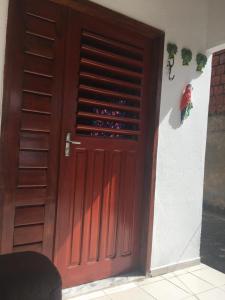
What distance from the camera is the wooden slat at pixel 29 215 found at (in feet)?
6.59

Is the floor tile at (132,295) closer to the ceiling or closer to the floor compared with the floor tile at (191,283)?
closer to the floor

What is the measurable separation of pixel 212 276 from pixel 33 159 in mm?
1931

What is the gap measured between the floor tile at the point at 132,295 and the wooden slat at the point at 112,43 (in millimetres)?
1934

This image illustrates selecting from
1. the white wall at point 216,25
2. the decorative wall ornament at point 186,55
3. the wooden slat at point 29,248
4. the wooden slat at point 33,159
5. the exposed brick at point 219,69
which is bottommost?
Result: the wooden slat at point 29,248

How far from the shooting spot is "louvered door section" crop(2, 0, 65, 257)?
1963 mm

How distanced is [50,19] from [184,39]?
4.25 feet

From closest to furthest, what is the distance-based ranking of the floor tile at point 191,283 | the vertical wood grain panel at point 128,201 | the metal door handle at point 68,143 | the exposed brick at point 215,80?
the metal door handle at point 68,143
the floor tile at point 191,283
the vertical wood grain panel at point 128,201
the exposed brick at point 215,80

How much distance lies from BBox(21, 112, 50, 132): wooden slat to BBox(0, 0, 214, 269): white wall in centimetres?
105

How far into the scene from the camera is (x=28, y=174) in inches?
80.0

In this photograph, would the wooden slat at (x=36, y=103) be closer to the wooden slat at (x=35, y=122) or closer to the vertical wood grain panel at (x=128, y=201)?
the wooden slat at (x=35, y=122)

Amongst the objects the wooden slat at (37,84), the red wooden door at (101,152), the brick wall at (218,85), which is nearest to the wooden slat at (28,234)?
the red wooden door at (101,152)

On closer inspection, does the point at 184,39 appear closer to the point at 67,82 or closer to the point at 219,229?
the point at 67,82

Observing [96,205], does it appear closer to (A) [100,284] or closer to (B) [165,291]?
(A) [100,284]

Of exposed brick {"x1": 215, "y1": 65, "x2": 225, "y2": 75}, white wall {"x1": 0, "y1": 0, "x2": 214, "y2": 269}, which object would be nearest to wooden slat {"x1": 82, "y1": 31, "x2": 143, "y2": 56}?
white wall {"x1": 0, "y1": 0, "x2": 214, "y2": 269}
